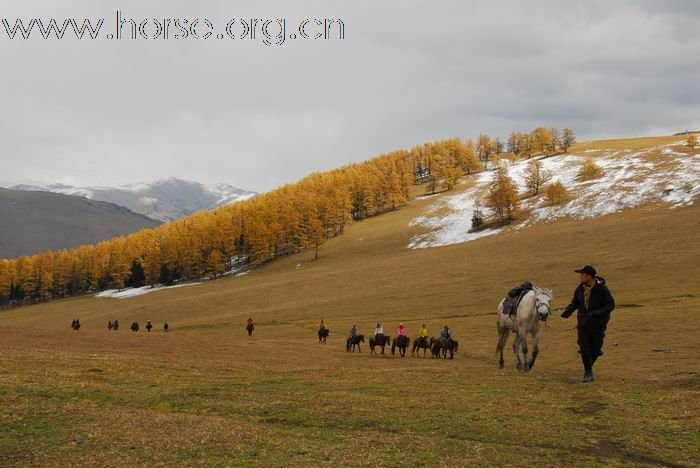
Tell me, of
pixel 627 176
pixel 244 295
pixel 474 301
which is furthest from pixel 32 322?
pixel 627 176

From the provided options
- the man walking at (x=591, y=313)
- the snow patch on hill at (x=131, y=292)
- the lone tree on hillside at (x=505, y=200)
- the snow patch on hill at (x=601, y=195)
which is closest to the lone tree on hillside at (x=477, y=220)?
the snow patch on hill at (x=601, y=195)

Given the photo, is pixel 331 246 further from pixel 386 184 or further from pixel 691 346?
pixel 691 346

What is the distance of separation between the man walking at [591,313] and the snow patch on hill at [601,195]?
10497 cm

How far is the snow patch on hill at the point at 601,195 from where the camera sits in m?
117

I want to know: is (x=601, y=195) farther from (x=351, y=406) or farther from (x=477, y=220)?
(x=351, y=406)

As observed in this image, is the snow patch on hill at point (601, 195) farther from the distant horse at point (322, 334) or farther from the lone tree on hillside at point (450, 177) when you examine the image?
the distant horse at point (322, 334)

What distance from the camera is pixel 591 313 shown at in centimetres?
1645

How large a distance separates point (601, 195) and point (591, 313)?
122 m

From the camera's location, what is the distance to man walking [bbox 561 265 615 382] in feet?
53.9

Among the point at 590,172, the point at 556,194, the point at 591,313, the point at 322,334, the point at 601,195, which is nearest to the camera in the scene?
the point at 591,313

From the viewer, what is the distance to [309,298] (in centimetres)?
8388

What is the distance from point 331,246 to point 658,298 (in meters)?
95.3

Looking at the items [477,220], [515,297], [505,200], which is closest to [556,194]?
[505,200]

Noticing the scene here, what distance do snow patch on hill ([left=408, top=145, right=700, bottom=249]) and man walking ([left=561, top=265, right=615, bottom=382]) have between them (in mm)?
104973
